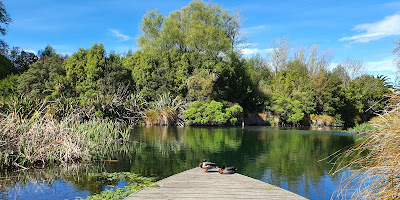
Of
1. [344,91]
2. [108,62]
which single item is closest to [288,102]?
[344,91]

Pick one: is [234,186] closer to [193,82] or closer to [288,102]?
[193,82]

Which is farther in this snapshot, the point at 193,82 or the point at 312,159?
the point at 193,82

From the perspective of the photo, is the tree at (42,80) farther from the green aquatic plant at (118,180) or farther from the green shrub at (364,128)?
the green shrub at (364,128)

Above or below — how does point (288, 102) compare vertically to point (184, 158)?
above

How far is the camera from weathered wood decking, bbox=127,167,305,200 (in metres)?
5.31

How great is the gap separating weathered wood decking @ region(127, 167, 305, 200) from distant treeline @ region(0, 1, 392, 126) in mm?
19361

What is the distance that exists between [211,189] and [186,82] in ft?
85.6

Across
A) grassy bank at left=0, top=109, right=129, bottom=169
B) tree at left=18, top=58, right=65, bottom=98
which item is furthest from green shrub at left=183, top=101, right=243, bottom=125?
grassy bank at left=0, top=109, right=129, bottom=169

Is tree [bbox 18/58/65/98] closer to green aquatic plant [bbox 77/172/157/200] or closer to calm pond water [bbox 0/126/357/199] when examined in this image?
calm pond water [bbox 0/126/357/199]

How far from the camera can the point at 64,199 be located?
19.5 ft

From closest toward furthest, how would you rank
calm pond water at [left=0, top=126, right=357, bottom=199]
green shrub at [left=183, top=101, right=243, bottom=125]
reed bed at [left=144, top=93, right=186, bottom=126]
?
calm pond water at [left=0, top=126, right=357, bottom=199] < reed bed at [left=144, top=93, right=186, bottom=126] < green shrub at [left=183, top=101, right=243, bottom=125]

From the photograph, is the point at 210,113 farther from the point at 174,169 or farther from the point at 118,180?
the point at 118,180

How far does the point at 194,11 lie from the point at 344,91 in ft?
64.4

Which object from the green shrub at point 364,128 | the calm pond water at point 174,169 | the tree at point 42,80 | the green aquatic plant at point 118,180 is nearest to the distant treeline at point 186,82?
the tree at point 42,80
